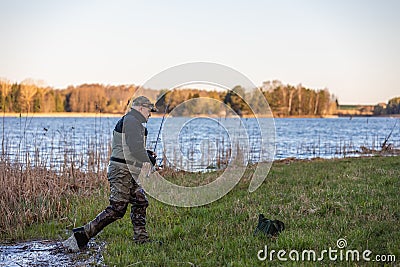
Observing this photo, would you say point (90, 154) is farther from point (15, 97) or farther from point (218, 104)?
point (218, 104)

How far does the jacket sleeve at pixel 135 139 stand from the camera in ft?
19.0

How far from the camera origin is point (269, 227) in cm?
639

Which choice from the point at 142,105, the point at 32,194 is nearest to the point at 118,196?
the point at 142,105

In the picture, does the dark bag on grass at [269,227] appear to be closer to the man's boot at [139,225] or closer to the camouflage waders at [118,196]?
the man's boot at [139,225]

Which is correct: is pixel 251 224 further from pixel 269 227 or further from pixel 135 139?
pixel 135 139

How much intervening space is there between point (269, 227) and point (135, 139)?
2.48 m

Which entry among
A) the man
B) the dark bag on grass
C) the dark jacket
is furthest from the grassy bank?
the dark jacket

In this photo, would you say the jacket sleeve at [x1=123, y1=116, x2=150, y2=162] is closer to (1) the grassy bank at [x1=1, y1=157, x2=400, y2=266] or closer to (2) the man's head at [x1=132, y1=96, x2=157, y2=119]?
(2) the man's head at [x1=132, y1=96, x2=157, y2=119]

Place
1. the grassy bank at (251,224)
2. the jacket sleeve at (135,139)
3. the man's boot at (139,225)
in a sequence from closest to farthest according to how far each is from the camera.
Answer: the grassy bank at (251,224), the jacket sleeve at (135,139), the man's boot at (139,225)

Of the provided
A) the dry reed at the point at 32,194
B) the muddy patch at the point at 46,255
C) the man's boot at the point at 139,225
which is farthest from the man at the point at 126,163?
the dry reed at the point at 32,194

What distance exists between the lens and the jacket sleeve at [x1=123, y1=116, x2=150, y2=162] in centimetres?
580

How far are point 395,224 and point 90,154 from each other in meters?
10.1

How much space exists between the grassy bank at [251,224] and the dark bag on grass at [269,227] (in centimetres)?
13

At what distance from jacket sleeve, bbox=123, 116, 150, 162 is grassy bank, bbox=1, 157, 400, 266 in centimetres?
136
